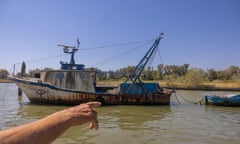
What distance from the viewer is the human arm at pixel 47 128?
1057 millimetres

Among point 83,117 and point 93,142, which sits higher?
point 83,117

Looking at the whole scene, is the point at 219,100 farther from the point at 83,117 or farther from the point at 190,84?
the point at 190,84

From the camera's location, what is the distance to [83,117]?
1.27 meters

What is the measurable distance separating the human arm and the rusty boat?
561 inches

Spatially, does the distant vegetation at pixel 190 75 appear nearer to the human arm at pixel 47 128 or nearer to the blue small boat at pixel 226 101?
the blue small boat at pixel 226 101

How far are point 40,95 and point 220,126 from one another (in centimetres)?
1122

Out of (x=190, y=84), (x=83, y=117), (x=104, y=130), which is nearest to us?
(x=83, y=117)

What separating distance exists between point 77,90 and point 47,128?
1468cm

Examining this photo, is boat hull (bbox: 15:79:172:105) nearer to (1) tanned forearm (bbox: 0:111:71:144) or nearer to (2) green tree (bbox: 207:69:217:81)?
(1) tanned forearm (bbox: 0:111:71:144)

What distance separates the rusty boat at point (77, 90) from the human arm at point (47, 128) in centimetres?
1425

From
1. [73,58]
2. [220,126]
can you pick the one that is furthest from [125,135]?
[73,58]

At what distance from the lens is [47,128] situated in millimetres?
1125

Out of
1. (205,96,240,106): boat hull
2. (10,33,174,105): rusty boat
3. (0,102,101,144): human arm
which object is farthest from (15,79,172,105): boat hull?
(0,102,101,144): human arm

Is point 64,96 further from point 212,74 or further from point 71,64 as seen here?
point 212,74
